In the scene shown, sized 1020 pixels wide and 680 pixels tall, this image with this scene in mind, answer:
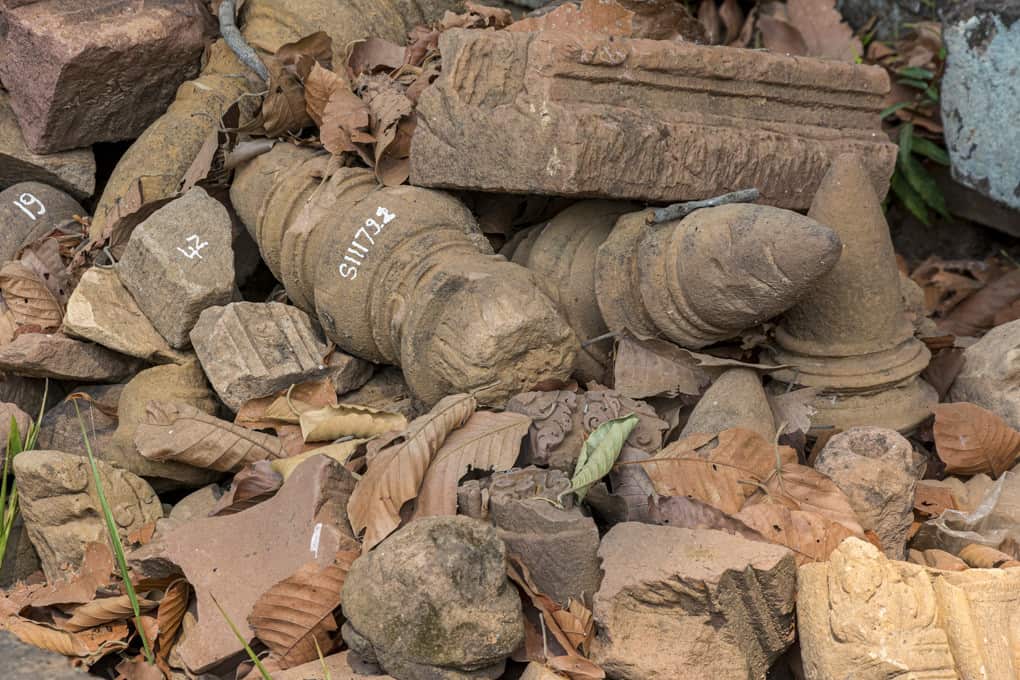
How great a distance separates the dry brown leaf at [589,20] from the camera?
357 centimetres

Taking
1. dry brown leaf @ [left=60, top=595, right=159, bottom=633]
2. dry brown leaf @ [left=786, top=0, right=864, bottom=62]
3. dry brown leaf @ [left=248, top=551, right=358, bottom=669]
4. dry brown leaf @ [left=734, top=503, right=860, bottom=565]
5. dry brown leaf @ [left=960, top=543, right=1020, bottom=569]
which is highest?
dry brown leaf @ [left=786, top=0, right=864, bottom=62]

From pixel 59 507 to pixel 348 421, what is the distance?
75 cm

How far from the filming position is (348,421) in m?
3.08

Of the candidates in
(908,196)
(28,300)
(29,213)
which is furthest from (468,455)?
(908,196)

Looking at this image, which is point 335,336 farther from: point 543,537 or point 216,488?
point 543,537

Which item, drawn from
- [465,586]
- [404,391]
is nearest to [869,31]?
[404,391]

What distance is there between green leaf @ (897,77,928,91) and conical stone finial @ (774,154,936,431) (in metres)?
1.95

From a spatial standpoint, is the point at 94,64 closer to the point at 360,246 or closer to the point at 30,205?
the point at 30,205

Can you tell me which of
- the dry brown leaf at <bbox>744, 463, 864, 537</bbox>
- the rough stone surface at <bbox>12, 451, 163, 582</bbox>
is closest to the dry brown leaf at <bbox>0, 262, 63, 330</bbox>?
the rough stone surface at <bbox>12, 451, 163, 582</bbox>

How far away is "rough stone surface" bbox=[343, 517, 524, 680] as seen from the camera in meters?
2.17

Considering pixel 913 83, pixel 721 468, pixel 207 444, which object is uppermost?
pixel 913 83

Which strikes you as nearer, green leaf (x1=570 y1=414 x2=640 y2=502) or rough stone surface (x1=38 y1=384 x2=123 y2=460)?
green leaf (x1=570 y1=414 x2=640 y2=502)

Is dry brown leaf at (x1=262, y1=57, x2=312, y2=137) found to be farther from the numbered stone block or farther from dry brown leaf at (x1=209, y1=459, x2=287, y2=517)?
dry brown leaf at (x1=209, y1=459, x2=287, y2=517)

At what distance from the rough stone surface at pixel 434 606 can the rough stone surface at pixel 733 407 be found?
80 centimetres
